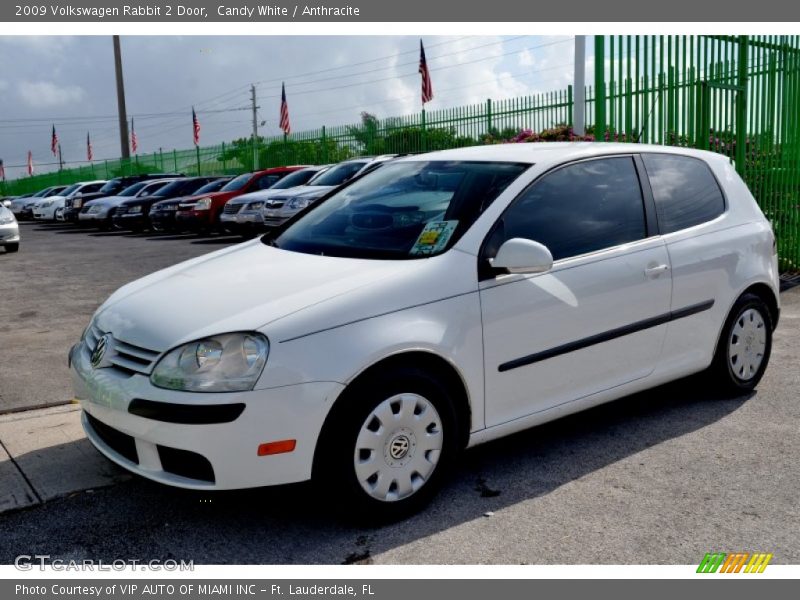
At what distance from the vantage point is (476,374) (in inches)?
145

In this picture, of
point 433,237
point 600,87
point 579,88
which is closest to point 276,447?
point 433,237

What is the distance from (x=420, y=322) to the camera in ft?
11.5

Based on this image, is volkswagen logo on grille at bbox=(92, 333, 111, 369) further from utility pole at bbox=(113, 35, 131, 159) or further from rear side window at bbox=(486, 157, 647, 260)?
utility pole at bbox=(113, 35, 131, 159)

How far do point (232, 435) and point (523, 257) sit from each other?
4.83 feet

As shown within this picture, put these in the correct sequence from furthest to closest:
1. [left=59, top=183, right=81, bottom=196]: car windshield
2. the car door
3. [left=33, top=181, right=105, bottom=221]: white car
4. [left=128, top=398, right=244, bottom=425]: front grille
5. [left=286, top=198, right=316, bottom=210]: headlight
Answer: [left=59, top=183, right=81, bottom=196]: car windshield
[left=33, top=181, right=105, bottom=221]: white car
[left=286, top=198, right=316, bottom=210]: headlight
the car door
[left=128, top=398, right=244, bottom=425]: front grille

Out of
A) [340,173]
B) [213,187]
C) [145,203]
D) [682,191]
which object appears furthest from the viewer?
[145,203]

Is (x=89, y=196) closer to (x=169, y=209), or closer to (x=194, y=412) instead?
(x=169, y=209)

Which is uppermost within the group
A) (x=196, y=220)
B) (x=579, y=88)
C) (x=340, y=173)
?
(x=579, y=88)

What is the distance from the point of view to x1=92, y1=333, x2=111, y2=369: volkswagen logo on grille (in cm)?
362

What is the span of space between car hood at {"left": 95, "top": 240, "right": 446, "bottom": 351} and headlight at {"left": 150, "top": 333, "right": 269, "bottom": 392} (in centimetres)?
4

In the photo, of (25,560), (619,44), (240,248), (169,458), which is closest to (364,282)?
(169,458)

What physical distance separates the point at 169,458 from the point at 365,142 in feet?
65.3

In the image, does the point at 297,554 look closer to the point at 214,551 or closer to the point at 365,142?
the point at 214,551

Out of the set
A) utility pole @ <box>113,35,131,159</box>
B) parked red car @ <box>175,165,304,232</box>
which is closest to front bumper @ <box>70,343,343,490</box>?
parked red car @ <box>175,165,304,232</box>
